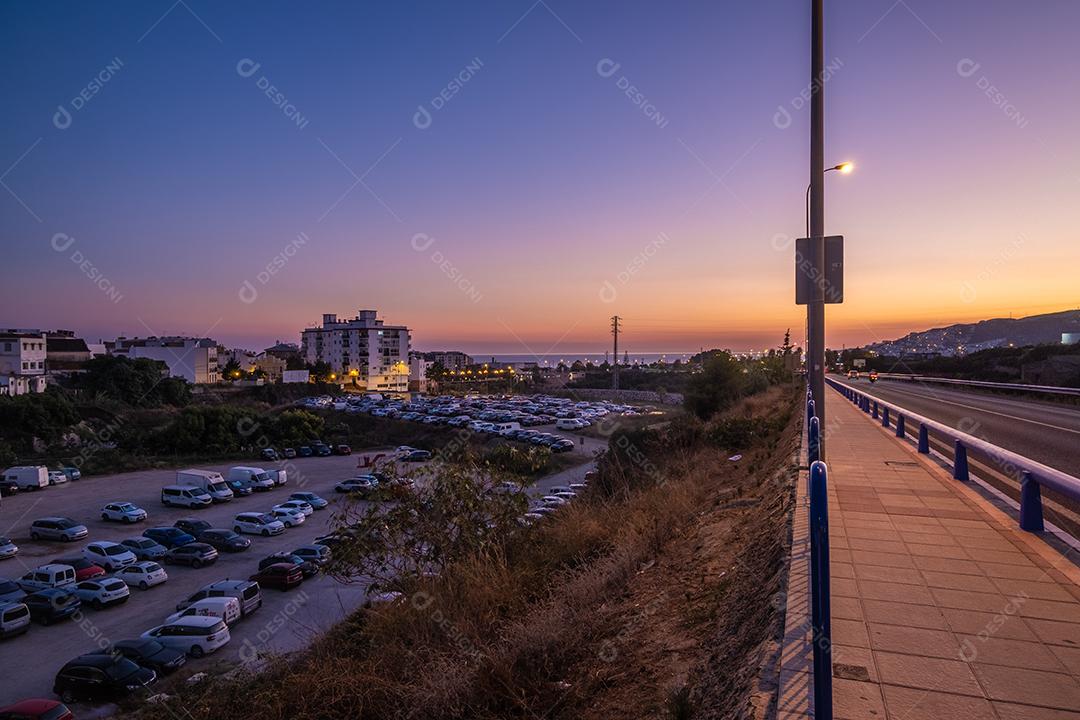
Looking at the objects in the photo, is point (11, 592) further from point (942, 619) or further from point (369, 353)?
point (369, 353)

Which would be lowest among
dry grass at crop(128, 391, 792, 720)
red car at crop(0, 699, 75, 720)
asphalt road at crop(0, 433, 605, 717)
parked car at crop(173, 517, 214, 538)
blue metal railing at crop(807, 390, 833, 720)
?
asphalt road at crop(0, 433, 605, 717)

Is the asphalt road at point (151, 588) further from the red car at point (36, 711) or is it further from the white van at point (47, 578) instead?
the white van at point (47, 578)

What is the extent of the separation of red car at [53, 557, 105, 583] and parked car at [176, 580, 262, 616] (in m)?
4.49

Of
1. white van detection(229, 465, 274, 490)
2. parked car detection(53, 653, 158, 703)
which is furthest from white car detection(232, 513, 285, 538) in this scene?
parked car detection(53, 653, 158, 703)

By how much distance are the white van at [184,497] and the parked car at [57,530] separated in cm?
462

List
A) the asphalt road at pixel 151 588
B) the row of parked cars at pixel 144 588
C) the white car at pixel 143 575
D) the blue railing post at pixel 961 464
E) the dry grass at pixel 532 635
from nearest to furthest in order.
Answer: the dry grass at pixel 532 635
the blue railing post at pixel 961 464
the row of parked cars at pixel 144 588
the asphalt road at pixel 151 588
the white car at pixel 143 575

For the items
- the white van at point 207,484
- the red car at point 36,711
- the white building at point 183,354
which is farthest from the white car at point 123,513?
the white building at point 183,354

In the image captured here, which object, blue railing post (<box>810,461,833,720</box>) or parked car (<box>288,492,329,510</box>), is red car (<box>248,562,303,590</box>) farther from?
blue railing post (<box>810,461,833,720</box>)

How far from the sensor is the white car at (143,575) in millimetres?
16922

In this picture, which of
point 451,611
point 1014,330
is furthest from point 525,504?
point 1014,330

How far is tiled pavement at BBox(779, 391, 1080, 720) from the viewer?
2572 millimetres

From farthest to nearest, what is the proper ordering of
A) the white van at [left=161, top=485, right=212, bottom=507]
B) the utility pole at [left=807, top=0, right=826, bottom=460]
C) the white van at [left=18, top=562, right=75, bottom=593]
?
the white van at [left=161, top=485, right=212, bottom=507], the white van at [left=18, top=562, right=75, bottom=593], the utility pole at [left=807, top=0, right=826, bottom=460]

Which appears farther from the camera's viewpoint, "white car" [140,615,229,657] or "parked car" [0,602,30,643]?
"parked car" [0,602,30,643]

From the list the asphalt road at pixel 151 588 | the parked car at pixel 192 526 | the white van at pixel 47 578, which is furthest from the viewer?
the parked car at pixel 192 526
